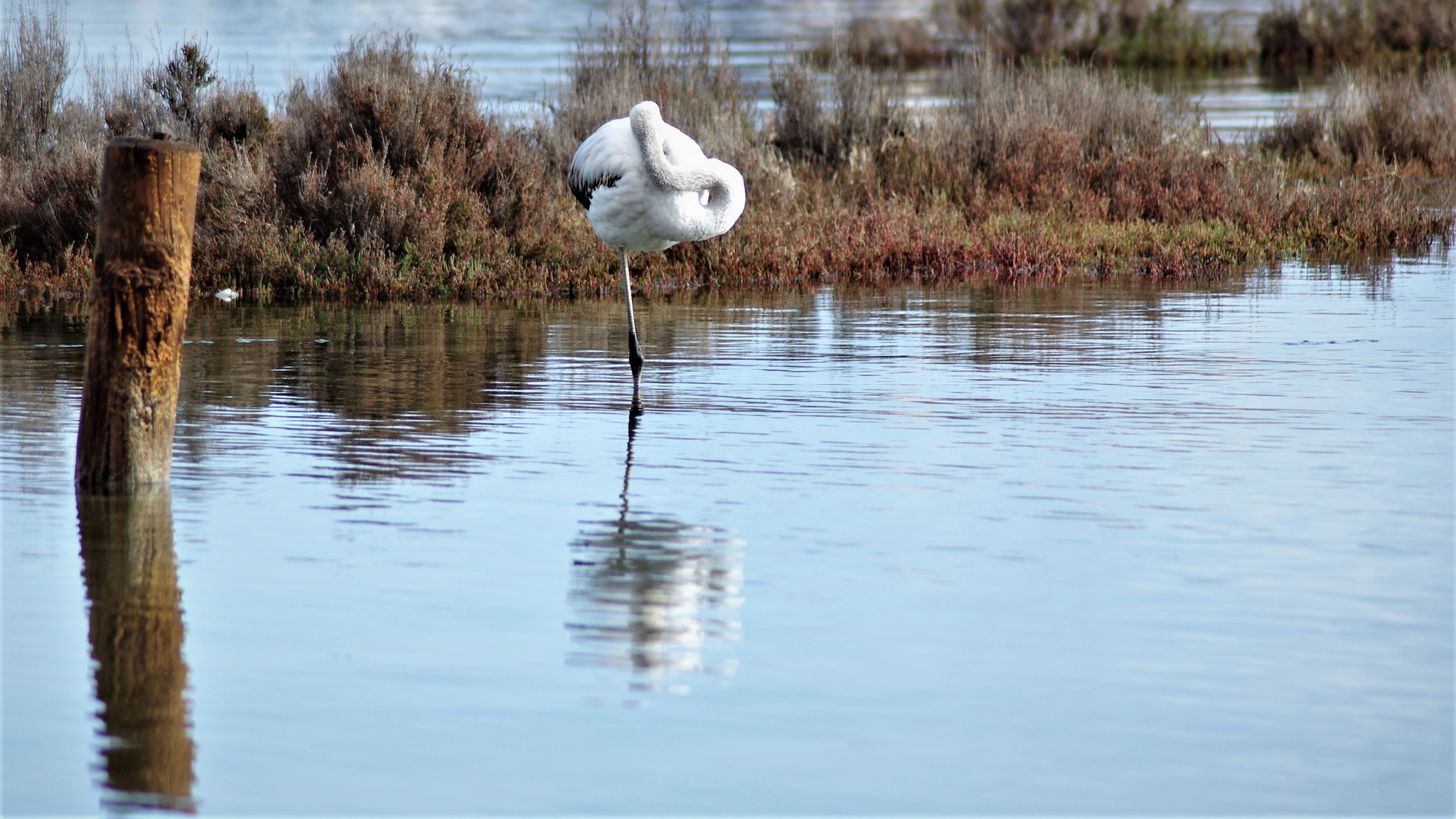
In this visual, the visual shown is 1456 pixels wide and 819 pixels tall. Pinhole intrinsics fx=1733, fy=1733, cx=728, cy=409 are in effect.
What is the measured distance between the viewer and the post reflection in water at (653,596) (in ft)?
16.5

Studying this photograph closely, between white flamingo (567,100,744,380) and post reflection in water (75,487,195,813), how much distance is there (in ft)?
10.8

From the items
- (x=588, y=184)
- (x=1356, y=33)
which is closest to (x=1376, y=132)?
(x=588, y=184)

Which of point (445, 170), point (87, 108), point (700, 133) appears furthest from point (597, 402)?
point (87, 108)

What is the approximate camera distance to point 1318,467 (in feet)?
24.2

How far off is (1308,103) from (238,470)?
1990 cm

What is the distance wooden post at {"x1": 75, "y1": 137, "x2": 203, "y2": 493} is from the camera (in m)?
6.71

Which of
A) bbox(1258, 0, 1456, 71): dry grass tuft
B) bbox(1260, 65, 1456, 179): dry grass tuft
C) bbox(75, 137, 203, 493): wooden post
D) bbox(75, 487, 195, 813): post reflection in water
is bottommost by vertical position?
bbox(75, 487, 195, 813): post reflection in water

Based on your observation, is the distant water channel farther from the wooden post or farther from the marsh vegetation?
the marsh vegetation

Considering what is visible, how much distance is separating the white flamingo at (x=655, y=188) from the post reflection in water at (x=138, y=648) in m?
3.30

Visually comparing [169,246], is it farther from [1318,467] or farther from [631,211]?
[1318,467]

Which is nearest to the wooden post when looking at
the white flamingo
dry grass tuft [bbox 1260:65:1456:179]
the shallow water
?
the white flamingo

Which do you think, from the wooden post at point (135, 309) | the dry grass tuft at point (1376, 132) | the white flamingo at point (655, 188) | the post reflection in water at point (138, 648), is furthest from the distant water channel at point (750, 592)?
the dry grass tuft at point (1376, 132)

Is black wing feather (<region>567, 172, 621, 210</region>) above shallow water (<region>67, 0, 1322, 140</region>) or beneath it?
beneath

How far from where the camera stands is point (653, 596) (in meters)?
5.64
